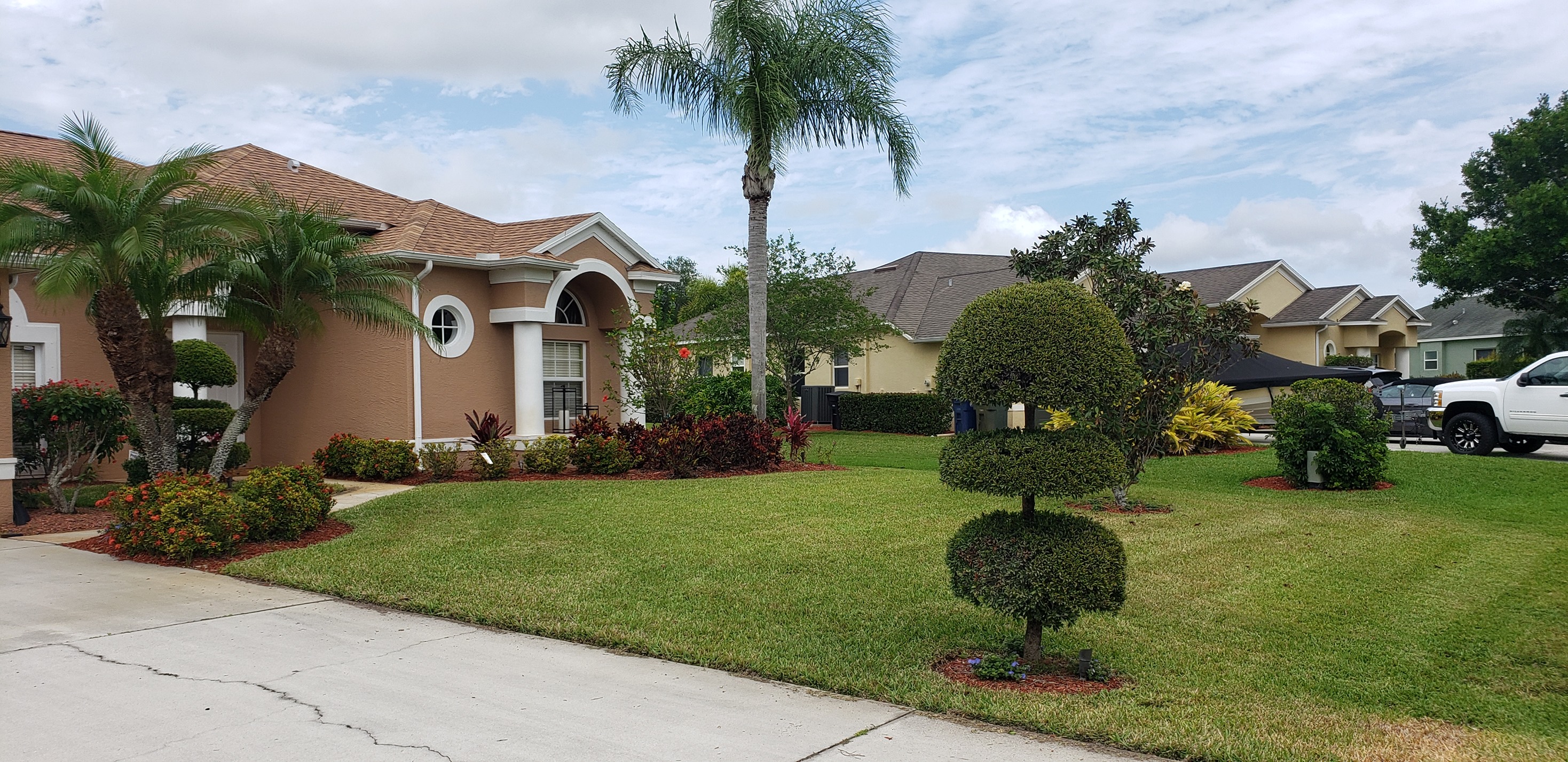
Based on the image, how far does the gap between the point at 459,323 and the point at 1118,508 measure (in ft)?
36.9

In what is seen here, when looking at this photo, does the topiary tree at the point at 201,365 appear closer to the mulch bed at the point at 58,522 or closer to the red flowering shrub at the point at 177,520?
the mulch bed at the point at 58,522

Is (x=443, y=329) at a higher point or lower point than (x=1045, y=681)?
higher

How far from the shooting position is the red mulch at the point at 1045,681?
225 inches

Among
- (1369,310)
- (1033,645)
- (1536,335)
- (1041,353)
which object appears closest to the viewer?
(1041,353)

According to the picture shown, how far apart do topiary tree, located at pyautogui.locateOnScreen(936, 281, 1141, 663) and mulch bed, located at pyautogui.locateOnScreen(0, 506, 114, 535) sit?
10.0 meters

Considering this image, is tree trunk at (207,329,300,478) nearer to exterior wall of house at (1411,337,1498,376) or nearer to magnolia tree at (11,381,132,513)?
magnolia tree at (11,381,132,513)

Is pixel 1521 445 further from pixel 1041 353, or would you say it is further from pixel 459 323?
pixel 459 323

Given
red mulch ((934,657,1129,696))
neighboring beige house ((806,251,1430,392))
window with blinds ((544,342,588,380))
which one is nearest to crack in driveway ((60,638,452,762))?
red mulch ((934,657,1129,696))

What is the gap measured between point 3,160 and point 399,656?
7.88 m

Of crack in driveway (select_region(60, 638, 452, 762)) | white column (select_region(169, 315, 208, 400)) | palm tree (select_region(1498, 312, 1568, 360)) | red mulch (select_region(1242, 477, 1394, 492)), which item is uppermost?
palm tree (select_region(1498, 312, 1568, 360))

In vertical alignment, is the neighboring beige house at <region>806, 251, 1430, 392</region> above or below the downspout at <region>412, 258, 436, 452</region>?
above

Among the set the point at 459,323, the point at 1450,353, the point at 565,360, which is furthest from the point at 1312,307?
the point at 459,323

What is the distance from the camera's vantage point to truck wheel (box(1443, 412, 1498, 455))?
1802cm

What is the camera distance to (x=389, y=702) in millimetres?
5598
